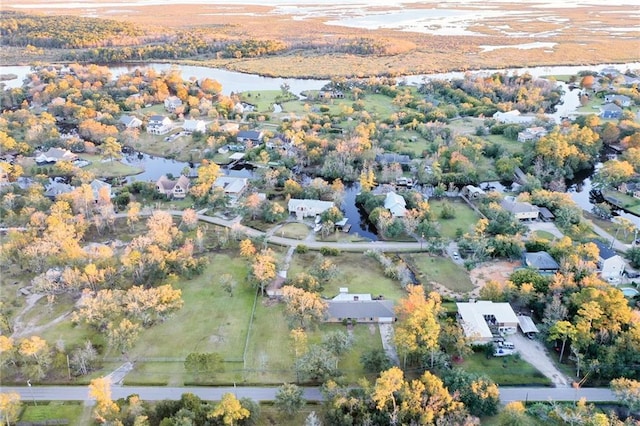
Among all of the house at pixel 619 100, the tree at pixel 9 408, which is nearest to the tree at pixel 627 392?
the tree at pixel 9 408

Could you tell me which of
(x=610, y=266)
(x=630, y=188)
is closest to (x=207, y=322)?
(x=610, y=266)

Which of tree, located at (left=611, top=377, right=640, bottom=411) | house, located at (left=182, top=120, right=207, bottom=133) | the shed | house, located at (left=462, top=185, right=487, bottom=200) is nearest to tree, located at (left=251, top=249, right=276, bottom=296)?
the shed

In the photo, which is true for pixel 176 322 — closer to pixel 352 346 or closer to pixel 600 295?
pixel 352 346

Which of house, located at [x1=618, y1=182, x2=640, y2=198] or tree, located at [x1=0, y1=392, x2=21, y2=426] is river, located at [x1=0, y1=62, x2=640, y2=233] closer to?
house, located at [x1=618, y1=182, x2=640, y2=198]

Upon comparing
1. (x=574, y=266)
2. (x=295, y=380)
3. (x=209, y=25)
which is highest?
(x=209, y=25)

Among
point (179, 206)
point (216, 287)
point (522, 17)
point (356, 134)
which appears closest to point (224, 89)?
point (356, 134)

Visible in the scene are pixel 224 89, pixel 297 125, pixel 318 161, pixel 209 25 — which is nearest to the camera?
pixel 318 161

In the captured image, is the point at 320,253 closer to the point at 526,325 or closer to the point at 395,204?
the point at 395,204
